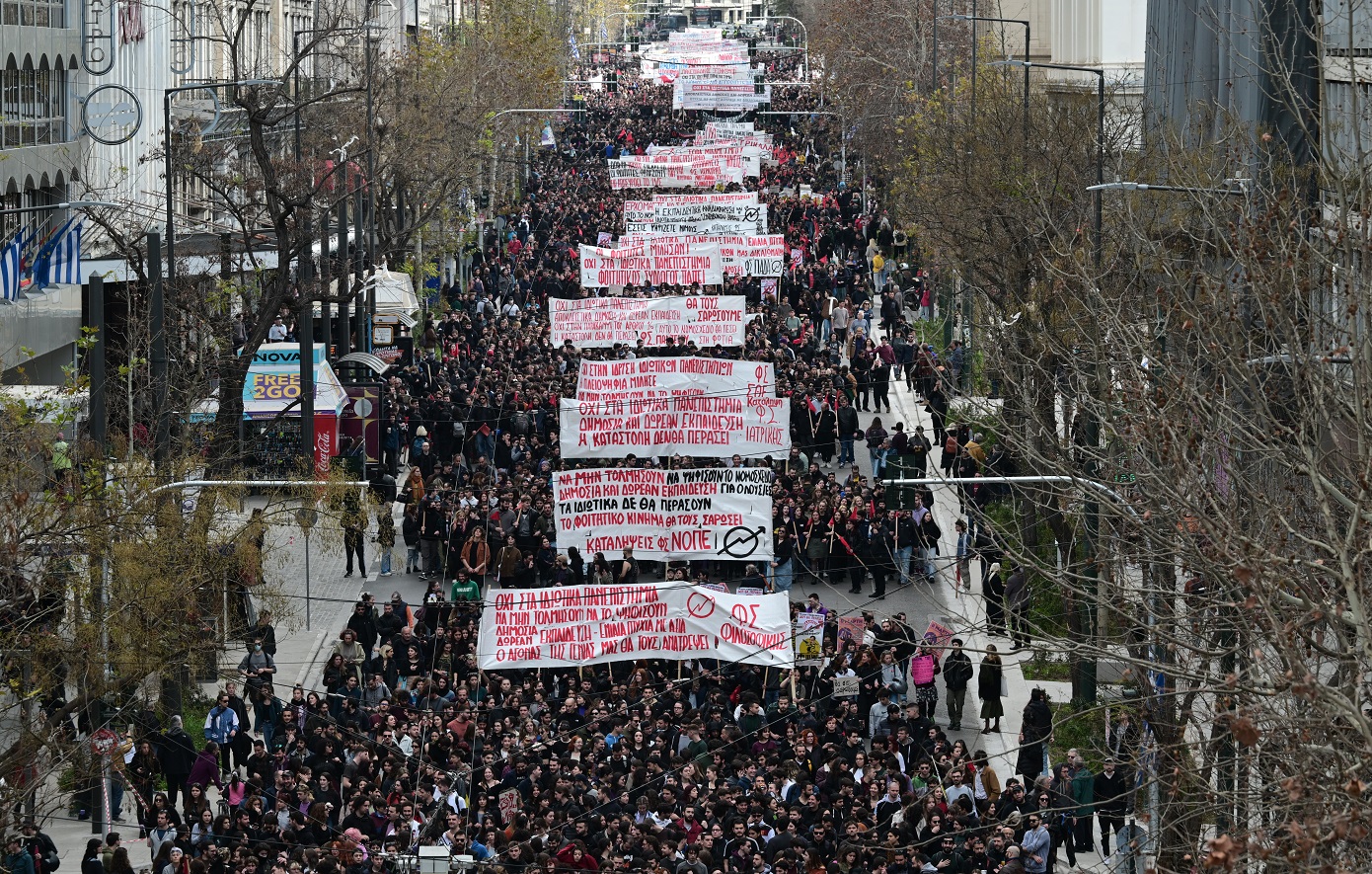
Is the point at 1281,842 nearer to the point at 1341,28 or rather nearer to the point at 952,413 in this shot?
the point at 1341,28

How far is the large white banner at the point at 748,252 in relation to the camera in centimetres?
5075

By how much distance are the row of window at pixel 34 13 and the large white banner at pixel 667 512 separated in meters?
20.8

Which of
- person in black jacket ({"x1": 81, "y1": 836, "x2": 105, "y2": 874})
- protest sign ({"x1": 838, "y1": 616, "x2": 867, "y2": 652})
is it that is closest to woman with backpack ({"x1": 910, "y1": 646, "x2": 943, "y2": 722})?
protest sign ({"x1": 838, "y1": 616, "x2": 867, "y2": 652})

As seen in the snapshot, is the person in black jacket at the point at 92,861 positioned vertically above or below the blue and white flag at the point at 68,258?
below

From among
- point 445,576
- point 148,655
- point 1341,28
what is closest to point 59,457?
point 445,576

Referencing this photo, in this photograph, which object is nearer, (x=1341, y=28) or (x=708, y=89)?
(x=1341, y=28)

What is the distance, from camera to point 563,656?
23.9 meters

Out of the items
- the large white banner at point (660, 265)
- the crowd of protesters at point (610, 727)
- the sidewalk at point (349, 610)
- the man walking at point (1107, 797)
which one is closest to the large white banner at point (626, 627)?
the crowd of protesters at point (610, 727)

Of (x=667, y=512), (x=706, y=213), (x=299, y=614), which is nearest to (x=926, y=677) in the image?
(x=667, y=512)

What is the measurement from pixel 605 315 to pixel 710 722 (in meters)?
20.2

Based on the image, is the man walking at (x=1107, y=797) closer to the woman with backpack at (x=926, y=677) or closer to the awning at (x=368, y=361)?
the woman with backpack at (x=926, y=677)

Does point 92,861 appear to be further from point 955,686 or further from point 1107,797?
point 955,686

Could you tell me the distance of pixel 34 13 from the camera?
4556 cm

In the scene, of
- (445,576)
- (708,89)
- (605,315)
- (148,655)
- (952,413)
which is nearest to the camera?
(148,655)
